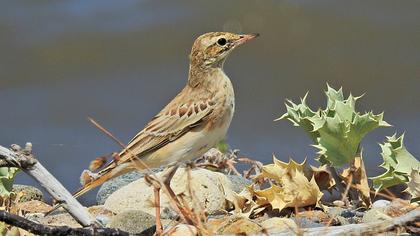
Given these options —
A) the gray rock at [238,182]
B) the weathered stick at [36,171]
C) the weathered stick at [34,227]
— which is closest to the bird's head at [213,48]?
the gray rock at [238,182]

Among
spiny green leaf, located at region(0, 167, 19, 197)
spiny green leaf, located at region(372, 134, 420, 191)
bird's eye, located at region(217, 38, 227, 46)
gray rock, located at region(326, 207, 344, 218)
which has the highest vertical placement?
bird's eye, located at region(217, 38, 227, 46)

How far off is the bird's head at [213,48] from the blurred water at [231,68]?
431cm

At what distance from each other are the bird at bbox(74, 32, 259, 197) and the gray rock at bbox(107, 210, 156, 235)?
0.43m

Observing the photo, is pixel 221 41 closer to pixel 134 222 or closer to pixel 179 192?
pixel 179 192

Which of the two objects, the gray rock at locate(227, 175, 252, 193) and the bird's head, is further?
the gray rock at locate(227, 175, 252, 193)

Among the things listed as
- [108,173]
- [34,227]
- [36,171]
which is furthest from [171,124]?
[34,227]

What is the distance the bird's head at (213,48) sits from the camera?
7.75 metres

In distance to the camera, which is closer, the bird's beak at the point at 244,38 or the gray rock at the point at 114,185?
the bird's beak at the point at 244,38

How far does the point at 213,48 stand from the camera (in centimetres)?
781

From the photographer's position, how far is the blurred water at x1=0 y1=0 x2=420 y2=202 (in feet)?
43.0

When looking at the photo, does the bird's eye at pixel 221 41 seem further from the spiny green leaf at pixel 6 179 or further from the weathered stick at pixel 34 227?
the weathered stick at pixel 34 227

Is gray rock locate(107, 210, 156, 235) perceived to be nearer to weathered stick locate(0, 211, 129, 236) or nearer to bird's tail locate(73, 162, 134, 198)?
bird's tail locate(73, 162, 134, 198)

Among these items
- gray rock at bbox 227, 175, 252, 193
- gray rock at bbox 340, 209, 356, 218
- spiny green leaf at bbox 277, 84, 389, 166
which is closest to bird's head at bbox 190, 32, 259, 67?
spiny green leaf at bbox 277, 84, 389, 166

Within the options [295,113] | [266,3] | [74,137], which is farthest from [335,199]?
[266,3]
